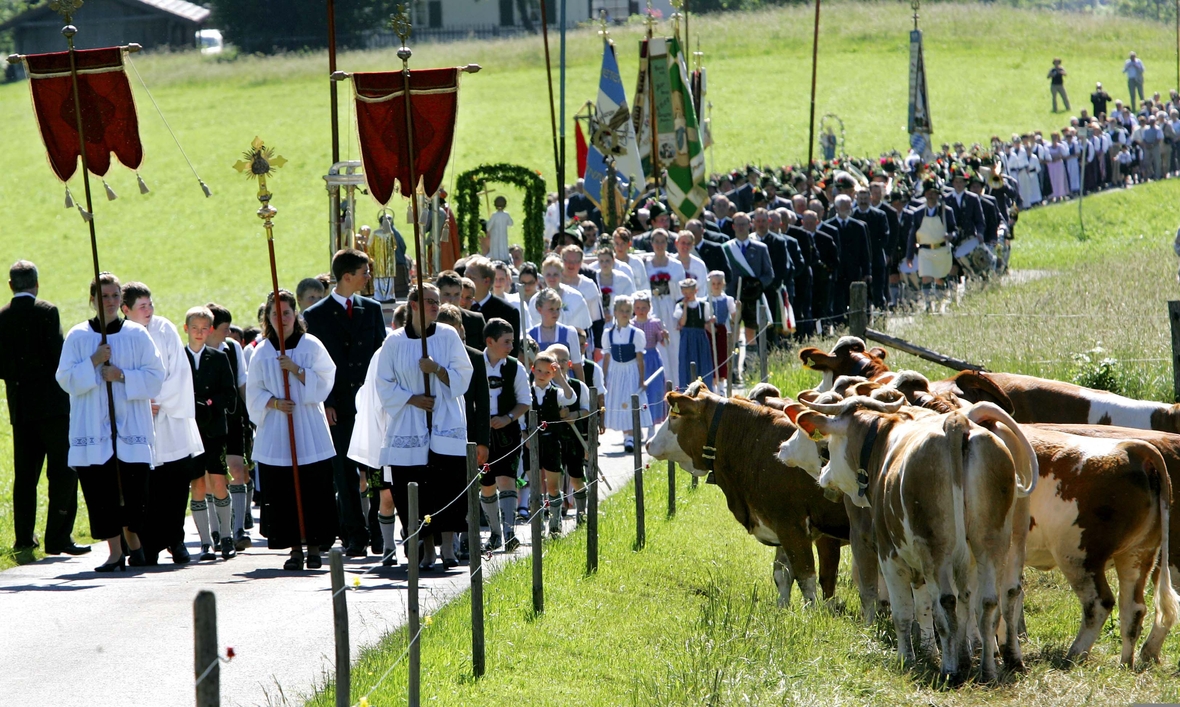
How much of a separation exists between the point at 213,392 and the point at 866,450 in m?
5.90

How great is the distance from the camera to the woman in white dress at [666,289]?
54.3 ft

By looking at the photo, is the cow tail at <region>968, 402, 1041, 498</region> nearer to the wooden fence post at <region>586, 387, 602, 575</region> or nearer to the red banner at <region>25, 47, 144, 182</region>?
the wooden fence post at <region>586, 387, 602, 575</region>

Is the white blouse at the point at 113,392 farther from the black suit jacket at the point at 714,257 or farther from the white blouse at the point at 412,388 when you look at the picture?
the black suit jacket at the point at 714,257

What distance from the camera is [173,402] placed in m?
11.1

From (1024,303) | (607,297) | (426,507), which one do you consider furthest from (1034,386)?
(1024,303)

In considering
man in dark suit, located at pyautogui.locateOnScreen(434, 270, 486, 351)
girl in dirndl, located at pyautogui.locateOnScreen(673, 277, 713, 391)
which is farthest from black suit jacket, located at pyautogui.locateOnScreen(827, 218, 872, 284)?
man in dark suit, located at pyautogui.locateOnScreen(434, 270, 486, 351)

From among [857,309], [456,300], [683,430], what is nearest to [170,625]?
[683,430]

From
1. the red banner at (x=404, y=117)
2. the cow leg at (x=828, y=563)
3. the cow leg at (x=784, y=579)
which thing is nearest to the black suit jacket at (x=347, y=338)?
the red banner at (x=404, y=117)

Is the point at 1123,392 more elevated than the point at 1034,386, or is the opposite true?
the point at 1034,386

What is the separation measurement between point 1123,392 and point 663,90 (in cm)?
1057

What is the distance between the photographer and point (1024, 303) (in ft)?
60.5

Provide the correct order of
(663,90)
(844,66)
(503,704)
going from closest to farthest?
(503,704) → (663,90) → (844,66)

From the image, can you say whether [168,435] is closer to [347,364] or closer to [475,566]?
[347,364]

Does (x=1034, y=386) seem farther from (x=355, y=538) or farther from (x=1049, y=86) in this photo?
(x=1049, y=86)
